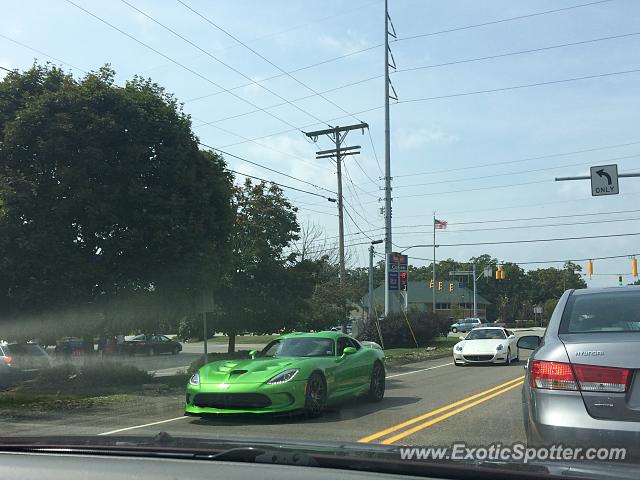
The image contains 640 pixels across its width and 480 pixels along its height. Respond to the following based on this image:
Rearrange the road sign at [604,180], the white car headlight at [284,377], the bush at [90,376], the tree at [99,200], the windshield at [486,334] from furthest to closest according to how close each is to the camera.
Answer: the windshield at [486,334] < the road sign at [604,180] < the bush at [90,376] < the tree at [99,200] < the white car headlight at [284,377]

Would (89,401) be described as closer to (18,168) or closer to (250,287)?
(18,168)

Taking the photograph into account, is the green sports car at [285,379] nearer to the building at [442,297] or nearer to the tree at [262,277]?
the tree at [262,277]

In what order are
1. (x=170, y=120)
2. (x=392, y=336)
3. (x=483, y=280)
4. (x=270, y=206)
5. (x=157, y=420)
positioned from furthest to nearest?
(x=483, y=280) < (x=392, y=336) < (x=270, y=206) < (x=170, y=120) < (x=157, y=420)

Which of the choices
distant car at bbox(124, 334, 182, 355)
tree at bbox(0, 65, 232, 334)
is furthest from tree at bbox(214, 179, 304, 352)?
distant car at bbox(124, 334, 182, 355)

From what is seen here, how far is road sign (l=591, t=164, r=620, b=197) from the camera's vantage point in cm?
2227

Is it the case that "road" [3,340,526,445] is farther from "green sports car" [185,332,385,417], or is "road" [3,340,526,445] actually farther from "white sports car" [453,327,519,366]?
"white sports car" [453,327,519,366]

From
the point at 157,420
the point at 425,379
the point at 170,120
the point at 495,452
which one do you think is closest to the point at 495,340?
the point at 425,379

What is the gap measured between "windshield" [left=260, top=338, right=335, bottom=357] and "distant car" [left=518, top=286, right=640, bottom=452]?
665 cm

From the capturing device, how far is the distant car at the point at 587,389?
13.8 feet

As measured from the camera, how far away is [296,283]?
82.4ft

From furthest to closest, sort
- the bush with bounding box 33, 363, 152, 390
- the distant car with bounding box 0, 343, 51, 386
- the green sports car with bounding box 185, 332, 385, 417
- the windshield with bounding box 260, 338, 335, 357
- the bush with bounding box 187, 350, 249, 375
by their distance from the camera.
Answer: the bush with bounding box 187, 350, 249, 375 → the distant car with bounding box 0, 343, 51, 386 → the bush with bounding box 33, 363, 152, 390 → the windshield with bounding box 260, 338, 335, 357 → the green sports car with bounding box 185, 332, 385, 417

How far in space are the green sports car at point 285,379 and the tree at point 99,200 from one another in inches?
235

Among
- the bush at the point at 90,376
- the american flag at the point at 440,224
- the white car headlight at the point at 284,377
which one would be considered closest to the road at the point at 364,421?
the white car headlight at the point at 284,377

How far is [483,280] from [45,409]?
113m
